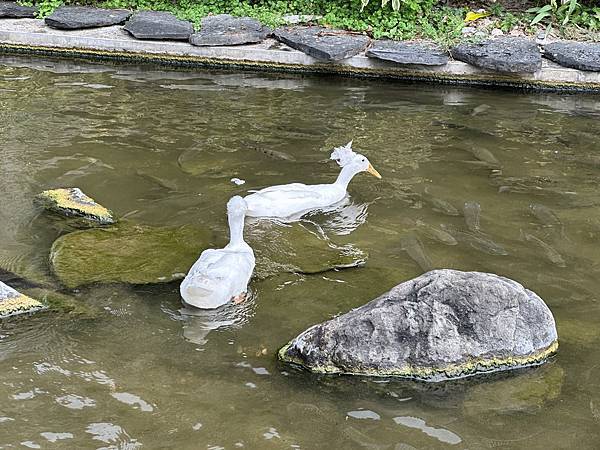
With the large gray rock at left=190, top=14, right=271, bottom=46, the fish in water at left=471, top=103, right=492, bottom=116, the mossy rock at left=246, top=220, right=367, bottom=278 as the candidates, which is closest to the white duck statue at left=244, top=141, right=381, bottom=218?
the mossy rock at left=246, top=220, right=367, bottom=278

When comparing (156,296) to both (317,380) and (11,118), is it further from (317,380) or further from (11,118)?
(11,118)

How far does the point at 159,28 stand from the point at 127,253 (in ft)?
21.1

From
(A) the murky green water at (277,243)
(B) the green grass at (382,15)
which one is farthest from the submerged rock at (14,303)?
(B) the green grass at (382,15)

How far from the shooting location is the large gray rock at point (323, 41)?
1120 centimetres

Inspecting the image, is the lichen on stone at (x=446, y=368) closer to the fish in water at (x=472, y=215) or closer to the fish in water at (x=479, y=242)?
the fish in water at (x=479, y=242)

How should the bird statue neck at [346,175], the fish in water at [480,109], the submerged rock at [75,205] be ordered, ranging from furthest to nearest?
the fish in water at [480,109]
the bird statue neck at [346,175]
the submerged rock at [75,205]

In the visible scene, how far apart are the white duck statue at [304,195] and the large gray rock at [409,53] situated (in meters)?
3.84

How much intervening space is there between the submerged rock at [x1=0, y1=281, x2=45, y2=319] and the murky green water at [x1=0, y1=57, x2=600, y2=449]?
0.09 m

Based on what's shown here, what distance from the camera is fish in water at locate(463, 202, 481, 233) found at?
6.84 meters

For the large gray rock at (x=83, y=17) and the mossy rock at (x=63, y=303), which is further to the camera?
the large gray rock at (x=83, y=17)

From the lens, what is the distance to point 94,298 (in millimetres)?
5500

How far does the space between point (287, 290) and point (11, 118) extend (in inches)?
189

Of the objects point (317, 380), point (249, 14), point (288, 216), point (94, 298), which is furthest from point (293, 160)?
point (249, 14)

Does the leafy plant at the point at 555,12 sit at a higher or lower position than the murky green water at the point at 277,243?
higher
